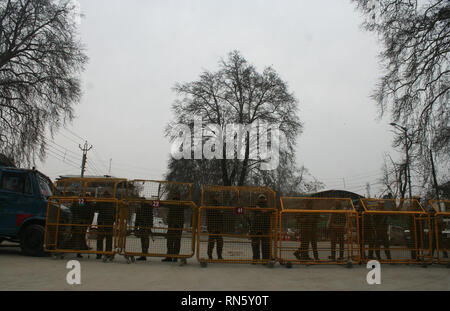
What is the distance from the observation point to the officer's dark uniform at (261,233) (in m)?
8.99

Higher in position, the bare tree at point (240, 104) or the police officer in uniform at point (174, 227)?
the bare tree at point (240, 104)

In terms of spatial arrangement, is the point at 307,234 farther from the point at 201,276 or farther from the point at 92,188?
the point at 92,188

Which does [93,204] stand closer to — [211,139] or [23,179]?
[23,179]

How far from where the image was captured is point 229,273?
→ 7.84 m

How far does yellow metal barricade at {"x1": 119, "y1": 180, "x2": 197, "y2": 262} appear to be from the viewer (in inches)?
354

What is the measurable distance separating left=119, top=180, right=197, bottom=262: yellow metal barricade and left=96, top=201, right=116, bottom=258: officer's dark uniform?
0.31m

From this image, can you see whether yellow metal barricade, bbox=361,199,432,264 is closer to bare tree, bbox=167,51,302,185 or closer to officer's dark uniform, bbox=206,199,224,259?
officer's dark uniform, bbox=206,199,224,259

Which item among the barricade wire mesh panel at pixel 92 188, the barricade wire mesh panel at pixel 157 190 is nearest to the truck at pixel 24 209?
the barricade wire mesh panel at pixel 92 188

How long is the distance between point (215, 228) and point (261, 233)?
1.23 m

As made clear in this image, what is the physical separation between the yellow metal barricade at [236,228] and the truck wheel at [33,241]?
456 cm

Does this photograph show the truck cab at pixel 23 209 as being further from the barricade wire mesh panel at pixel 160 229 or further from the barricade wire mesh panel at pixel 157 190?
the barricade wire mesh panel at pixel 157 190

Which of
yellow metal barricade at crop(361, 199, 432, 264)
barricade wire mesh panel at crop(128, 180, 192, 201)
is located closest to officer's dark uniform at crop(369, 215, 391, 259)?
yellow metal barricade at crop(361, 199, 432, 264)

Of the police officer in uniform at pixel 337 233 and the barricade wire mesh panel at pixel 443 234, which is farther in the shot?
the barricade wire mesh panel at pixel 443 234
